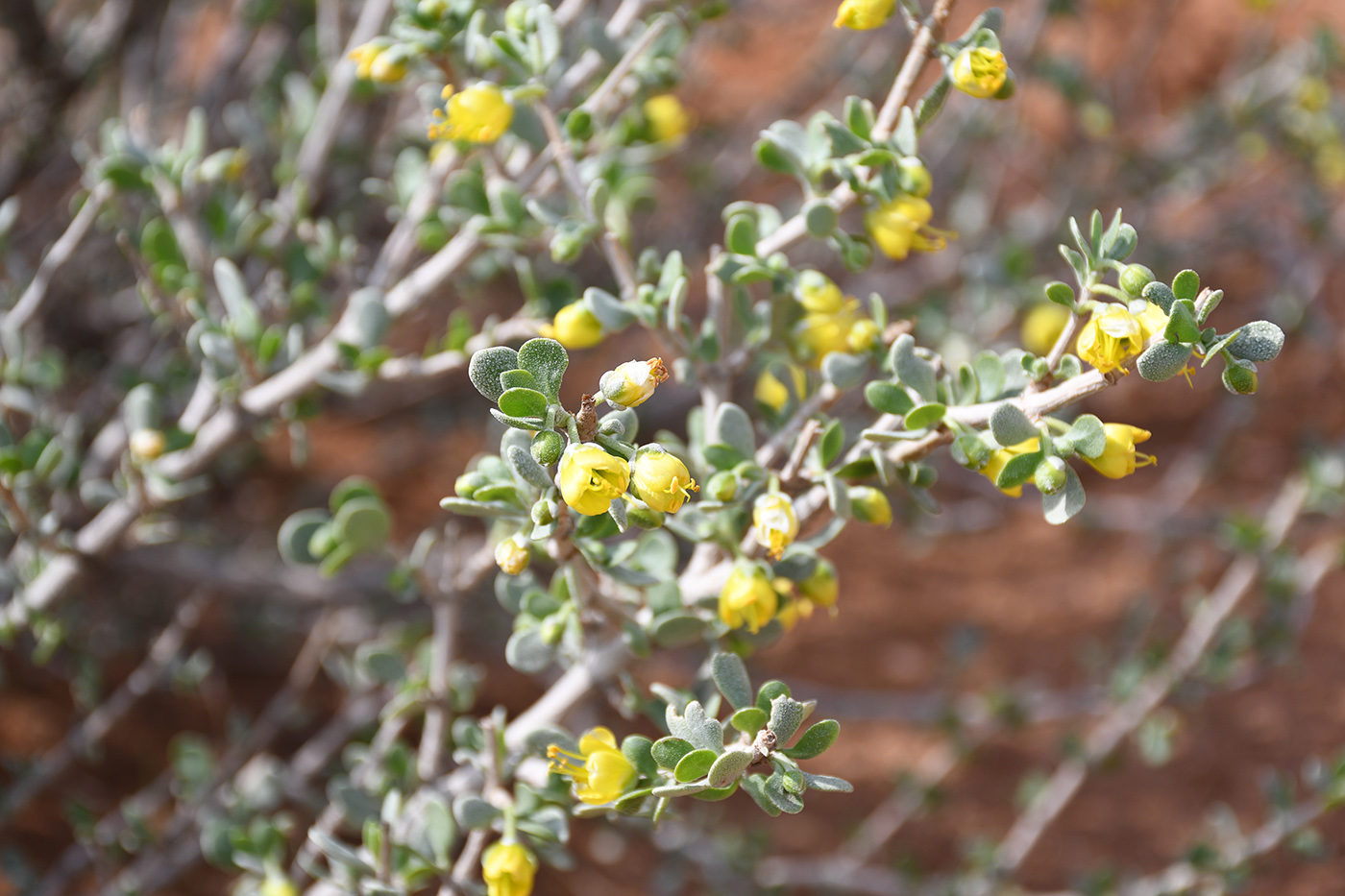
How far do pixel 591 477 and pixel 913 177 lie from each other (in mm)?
518

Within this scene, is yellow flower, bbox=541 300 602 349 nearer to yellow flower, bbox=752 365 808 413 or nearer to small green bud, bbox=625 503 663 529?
yellow flower, bbox=752 365 808 413

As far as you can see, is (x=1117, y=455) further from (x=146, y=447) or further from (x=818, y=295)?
(x=146, y=447)

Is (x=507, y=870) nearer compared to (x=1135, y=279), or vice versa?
(x=1135, y=279)

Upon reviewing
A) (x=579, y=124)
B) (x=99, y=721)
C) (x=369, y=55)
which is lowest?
(x=99, y=721)

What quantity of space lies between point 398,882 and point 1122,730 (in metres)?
1.59

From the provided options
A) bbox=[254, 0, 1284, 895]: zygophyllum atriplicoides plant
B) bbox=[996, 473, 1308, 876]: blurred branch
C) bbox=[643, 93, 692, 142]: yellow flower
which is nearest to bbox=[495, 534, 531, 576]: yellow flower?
bbox=[254, 0, 1284, 895]: zygophyllum atriplicoides plant

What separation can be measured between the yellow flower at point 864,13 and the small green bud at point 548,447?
56 centimetres

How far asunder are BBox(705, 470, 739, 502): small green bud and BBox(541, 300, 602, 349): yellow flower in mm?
233

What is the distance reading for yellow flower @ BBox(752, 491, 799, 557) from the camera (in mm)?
910

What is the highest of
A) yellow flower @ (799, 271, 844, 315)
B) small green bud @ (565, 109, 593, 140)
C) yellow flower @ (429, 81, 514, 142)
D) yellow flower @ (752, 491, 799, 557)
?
yellow flower @ (429, 81, 514, 142)

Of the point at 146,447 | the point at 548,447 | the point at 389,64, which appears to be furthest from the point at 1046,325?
the point at 146,447

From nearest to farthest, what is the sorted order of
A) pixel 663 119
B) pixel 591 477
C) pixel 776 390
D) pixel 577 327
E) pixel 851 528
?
pixel 591 477 < pixel 577 327 < pixel 776 390 < pixel 663 119 < pixel 851 528

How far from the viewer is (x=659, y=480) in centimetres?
77

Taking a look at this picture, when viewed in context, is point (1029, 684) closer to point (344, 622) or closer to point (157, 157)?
point (344, 622)
